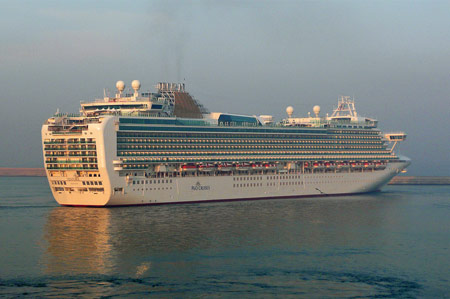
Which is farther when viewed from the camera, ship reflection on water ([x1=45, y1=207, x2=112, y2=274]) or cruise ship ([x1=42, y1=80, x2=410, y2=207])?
cruise ship ([x1=42, y1=80, x2=410, y2=207])

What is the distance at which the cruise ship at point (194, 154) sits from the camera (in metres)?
80.7

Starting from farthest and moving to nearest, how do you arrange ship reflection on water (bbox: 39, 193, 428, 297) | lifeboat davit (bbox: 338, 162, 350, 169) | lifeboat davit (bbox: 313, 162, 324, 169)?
1. lifeboat davit (bbox: 338, 162, 350, 169)
2. lifeboat davit (bbox: 313, 162, 324, 169)
3. ship reflection on water (bbox: 39, 193, 428, 297)

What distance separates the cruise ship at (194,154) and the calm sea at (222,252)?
383 centimetres

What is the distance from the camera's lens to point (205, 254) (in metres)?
54.6

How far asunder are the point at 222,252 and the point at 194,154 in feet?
117

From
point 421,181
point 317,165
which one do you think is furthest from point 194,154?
point 421,181

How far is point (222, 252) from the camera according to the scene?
5531 cm

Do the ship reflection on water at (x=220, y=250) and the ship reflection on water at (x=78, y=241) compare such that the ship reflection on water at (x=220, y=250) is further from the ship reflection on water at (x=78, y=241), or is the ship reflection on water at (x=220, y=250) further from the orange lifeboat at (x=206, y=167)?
the orange lifeboat at (x=206, y=167)

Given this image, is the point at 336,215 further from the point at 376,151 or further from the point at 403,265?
the point at 376,151

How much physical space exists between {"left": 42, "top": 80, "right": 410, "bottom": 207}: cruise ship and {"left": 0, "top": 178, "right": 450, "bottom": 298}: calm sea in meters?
3.83

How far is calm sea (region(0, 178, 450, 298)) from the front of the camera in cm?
4534

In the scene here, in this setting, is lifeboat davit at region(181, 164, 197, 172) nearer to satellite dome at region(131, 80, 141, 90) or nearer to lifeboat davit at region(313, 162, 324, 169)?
satellite dome at region(131, 80, 141, 90)

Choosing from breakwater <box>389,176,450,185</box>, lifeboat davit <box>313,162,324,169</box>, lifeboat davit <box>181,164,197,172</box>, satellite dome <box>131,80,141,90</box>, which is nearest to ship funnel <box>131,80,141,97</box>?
satellite dome <box>131,80,141,90</box>

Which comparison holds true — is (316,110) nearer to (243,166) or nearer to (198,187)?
(243,166)
